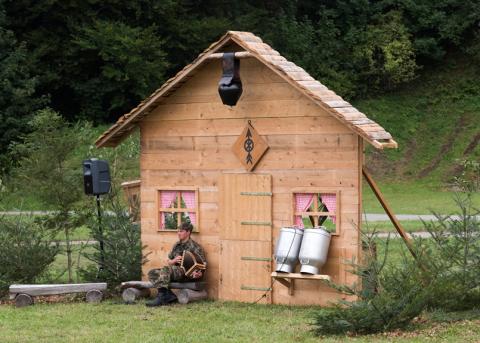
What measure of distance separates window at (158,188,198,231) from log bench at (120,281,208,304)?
3.06 ft

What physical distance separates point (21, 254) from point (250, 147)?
13.8ft

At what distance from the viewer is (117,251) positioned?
1638 centimetres

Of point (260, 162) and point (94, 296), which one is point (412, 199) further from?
point (94, 296)

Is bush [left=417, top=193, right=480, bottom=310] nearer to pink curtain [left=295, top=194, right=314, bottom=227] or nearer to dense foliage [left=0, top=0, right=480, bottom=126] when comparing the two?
pink curtain [left=295, top=194, right=314, bottom=227]

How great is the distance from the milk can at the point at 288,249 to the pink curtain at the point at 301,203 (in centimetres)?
45

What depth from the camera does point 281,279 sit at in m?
14.3

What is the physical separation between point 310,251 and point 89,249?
8.70m

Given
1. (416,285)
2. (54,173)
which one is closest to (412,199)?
(54,173)

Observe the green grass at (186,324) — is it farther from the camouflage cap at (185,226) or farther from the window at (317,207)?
the window at (317,207)

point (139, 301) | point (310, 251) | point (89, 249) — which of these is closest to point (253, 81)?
point (310, 251)

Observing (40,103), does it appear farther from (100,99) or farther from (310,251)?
(310,251)

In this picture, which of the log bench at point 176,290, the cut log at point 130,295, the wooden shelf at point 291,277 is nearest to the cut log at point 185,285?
the log bench at point 176,290

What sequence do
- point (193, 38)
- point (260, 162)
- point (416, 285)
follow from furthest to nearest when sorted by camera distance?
point (193, 38) < point (260, 162) < point (416, 285)

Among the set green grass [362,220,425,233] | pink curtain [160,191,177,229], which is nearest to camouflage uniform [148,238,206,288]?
pink curtain [160,191,177,229]
